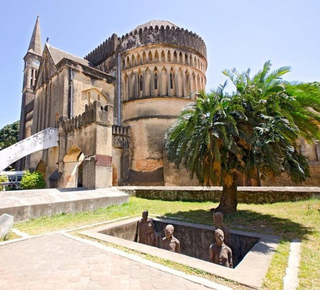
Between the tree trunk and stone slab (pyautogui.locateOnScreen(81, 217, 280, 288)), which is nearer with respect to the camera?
stone slab (pyautogui.locateOnScreen(81, 217, 280, 288))

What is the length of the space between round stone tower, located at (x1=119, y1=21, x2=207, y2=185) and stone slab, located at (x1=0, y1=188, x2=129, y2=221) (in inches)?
384

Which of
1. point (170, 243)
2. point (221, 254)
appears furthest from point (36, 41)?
point (221, 254)

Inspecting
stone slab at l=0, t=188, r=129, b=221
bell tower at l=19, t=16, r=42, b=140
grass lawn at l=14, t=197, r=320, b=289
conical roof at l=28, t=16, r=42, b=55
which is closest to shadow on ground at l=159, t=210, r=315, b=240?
grass lawn at l=14, t=197, r=320, b=289

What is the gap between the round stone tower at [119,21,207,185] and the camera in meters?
20.3

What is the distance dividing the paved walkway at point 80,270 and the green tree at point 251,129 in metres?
4.16

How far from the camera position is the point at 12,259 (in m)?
3.81

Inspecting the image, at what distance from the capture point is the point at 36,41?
36062mm

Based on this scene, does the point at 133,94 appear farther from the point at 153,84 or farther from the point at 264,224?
the point at 264,224

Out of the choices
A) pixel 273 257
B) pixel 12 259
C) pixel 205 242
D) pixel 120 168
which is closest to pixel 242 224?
pixel 205 242

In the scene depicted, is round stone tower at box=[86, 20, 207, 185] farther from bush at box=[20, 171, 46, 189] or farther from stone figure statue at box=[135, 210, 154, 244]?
stone figure statue at box=[135, 210, 154, 244]

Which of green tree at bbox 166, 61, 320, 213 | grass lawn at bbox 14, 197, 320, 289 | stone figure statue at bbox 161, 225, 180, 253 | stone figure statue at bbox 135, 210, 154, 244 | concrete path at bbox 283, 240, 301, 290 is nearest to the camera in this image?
concrete path at bbox 283, 240, 301, 290

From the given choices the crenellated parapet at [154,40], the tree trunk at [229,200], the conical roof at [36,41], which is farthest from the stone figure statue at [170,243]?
the conical roof at [36,41]

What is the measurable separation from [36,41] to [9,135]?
18282 mm

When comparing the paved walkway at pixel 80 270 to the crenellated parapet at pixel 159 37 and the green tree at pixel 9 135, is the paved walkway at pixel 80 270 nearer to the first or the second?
the crenellated parapet at pixel 159 37
